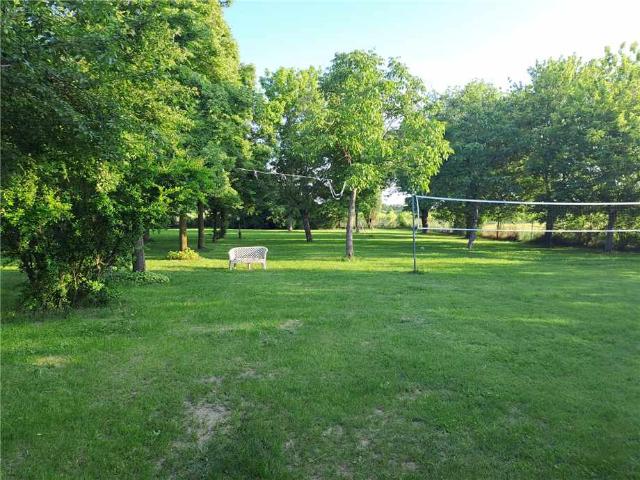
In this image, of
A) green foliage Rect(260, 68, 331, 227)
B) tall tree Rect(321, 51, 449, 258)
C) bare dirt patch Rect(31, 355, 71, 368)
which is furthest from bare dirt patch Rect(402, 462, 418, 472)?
green foliage Rect(260, 68, 331, 227)

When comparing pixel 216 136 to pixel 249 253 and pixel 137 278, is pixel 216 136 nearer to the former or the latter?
pixel 249 253

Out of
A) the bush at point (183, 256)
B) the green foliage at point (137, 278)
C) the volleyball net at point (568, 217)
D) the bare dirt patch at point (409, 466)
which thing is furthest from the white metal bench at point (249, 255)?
the bare dirt patch at point (409, 466)

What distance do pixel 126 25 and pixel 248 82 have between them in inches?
699

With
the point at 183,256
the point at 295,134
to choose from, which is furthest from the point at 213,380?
the point at 295,134

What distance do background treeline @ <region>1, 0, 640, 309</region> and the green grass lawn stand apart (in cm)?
189

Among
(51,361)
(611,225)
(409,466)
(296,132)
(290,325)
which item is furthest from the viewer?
(611,225)

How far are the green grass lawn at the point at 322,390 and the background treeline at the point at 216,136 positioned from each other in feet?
6.19

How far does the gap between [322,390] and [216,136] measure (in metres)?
11.7

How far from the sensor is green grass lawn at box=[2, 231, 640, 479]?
315cm

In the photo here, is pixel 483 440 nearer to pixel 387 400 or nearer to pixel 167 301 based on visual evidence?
pixel 387 400

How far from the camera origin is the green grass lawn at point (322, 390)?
10.3 ft

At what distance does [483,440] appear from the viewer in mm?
3410

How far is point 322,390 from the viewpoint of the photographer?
4.29m

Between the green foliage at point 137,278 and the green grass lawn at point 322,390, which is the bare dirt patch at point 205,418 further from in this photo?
the green foliage at point 137,278
